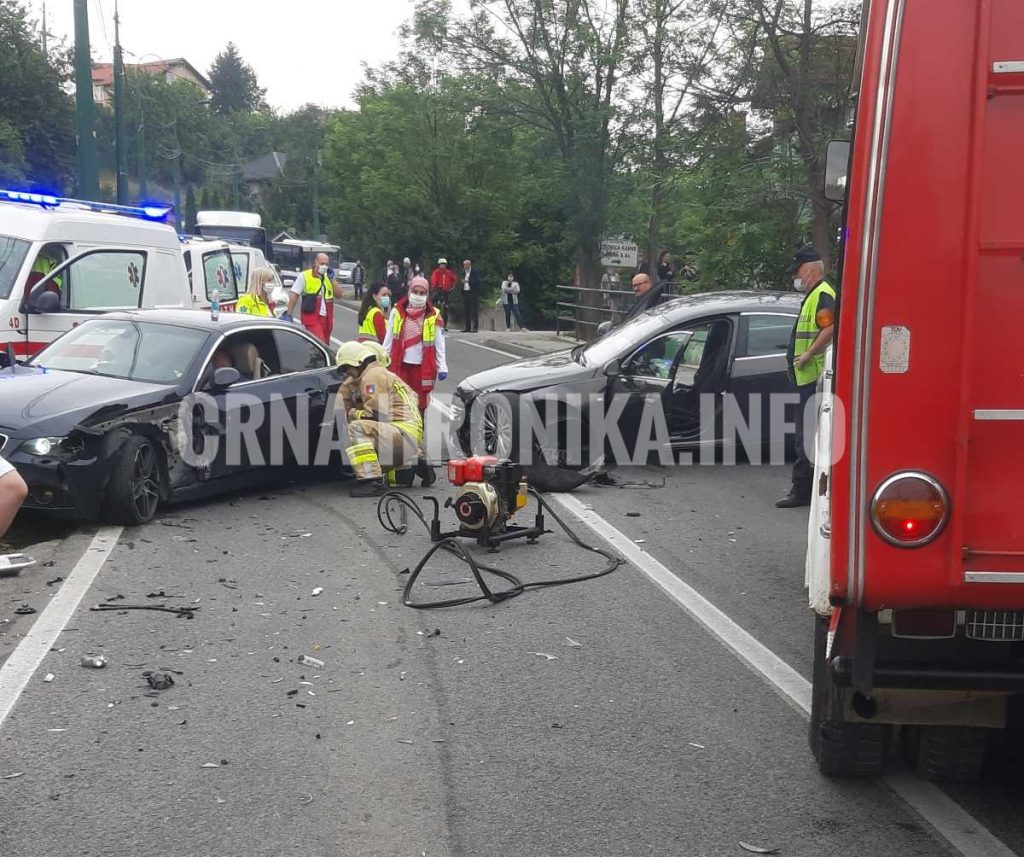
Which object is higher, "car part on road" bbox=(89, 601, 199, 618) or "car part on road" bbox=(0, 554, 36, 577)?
"car part on road" bbox=(0, 554, 36, 577)

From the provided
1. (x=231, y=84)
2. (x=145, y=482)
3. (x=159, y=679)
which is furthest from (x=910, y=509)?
(x=231, y=84)

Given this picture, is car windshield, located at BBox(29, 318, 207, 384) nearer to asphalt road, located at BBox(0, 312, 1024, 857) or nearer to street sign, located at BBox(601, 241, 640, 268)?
asphalt road, located at BBox(0, 312, 1024, 857)

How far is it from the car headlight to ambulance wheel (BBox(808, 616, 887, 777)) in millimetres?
5700

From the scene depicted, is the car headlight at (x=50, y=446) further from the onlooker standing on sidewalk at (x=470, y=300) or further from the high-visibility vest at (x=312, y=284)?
the onlooker standing on sidewalk at (x=470, y=300)

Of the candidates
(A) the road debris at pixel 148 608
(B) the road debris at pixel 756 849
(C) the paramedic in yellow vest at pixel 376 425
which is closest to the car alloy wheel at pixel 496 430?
(C) the paramedic in yellow vest at pixel 376 425

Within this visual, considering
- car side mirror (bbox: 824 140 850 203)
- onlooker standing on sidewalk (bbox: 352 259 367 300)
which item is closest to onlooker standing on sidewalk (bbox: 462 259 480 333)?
onlooker standing on sidewalk (bbox: 352 259 367 300)

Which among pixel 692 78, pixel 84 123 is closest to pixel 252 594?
pixel 692 78

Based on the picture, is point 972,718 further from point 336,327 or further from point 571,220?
point 336,327

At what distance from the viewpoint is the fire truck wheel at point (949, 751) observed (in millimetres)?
4559

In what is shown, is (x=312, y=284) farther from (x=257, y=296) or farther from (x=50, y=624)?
(x=50, y=624)

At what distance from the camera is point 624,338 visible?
41.4 ft

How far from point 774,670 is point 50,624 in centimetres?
362

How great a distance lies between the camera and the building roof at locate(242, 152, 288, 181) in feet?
425

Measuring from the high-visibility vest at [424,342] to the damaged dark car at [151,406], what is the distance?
2.37 m
